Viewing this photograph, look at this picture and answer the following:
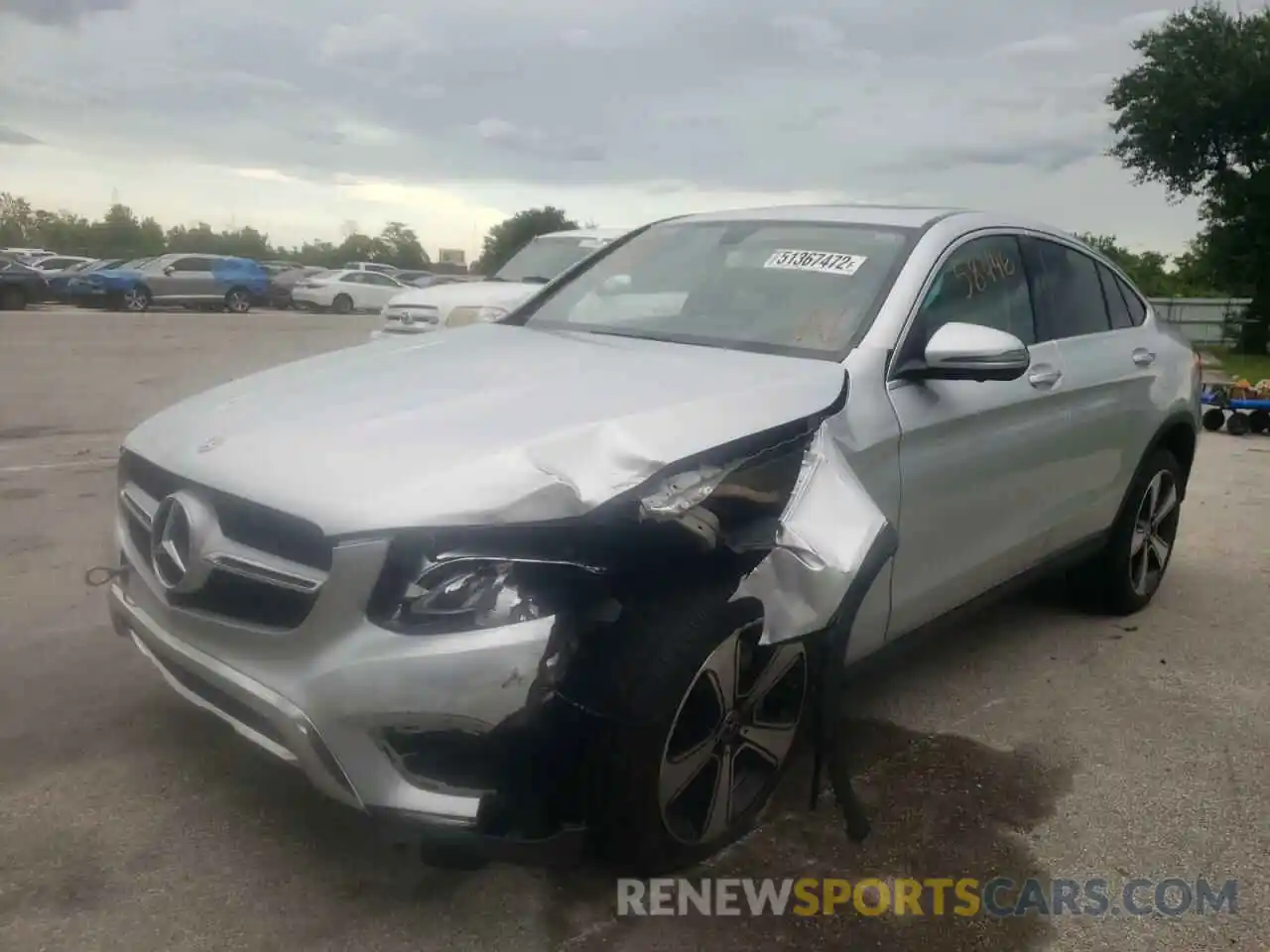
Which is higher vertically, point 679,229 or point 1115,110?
point 1115,110

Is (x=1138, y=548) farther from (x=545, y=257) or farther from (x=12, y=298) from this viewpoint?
(x=12, y=298)

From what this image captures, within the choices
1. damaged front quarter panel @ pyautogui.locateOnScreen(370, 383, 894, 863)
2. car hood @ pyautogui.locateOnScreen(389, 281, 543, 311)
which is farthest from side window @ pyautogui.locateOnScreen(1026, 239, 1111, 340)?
car hood @ pyautogui.locateOnScreen(389, 281, 543, 311)

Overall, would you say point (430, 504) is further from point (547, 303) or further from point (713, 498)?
point (547, 303)

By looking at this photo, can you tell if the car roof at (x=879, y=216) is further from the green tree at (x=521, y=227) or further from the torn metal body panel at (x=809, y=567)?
the green tree at (x=521, y=227)

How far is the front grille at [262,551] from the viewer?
243 centimetres

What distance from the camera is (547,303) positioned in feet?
14.3

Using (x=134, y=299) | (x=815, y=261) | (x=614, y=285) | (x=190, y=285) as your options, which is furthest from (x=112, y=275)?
(x=815, y=261)

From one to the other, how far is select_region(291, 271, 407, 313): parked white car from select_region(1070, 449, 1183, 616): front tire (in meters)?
29.8

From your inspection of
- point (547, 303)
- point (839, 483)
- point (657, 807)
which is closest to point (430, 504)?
point (657, 807)

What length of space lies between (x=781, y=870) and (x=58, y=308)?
30481 mm

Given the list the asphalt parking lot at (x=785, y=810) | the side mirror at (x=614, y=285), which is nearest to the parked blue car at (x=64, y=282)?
the asphalt parking lot at (x=785, y=810)

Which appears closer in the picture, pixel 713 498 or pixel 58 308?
pixel 713 498

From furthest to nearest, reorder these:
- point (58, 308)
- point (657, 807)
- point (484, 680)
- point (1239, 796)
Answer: point (58, 308) < point (1239, 796) < point (657, 807) < point (484, 680)

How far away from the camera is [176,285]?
97.2ft
